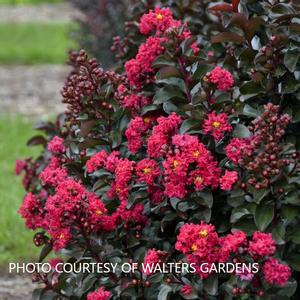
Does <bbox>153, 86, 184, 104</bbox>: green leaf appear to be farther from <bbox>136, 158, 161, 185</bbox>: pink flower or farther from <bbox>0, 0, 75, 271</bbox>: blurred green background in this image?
<bbox>0, 0, 75, 271</bbox>: blurred green background

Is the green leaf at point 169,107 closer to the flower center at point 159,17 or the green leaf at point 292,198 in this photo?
the flower center at point 159,17

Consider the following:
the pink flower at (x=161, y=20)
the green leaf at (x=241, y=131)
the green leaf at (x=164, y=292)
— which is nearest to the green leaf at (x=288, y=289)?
the green leaf at (x=164, y=292)

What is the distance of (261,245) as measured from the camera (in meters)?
2.46

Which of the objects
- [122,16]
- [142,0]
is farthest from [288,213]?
[122,16]

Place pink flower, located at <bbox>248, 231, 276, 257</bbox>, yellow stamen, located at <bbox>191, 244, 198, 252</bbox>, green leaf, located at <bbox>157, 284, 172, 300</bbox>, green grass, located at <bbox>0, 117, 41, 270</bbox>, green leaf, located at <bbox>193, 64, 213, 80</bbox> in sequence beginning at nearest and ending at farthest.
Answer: pink flower, located at <bbox>248, 231, 276, 257</bbox> → yellow stamen, located at <bbox>191, 244, 198, 252</bbox> → green leaf, located at <bbox>157, 284, 172, 300</bbox> → green leaf, located at <bbox>193, 64, 213, 80</bbox> → green grass, located at <bbox>0, 117, 41, 270</bbox>

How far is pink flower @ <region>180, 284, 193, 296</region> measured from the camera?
265 cm

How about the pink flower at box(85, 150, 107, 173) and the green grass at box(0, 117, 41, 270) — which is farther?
the green grass at box(0, 117, 41, 270)

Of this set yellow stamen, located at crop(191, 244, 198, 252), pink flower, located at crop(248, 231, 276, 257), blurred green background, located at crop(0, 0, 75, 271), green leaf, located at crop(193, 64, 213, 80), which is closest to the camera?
pink flower, located at crop(248, 231, 276, 257)

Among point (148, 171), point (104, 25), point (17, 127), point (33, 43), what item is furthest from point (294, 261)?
point (33, 43)

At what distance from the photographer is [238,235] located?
8.38ft

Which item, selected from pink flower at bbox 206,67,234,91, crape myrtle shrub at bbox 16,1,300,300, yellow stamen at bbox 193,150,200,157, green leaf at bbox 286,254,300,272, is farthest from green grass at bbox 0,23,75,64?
green leaf at bbox 286,254,300,272

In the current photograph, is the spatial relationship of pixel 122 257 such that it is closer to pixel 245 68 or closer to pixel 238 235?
pixel 238 235

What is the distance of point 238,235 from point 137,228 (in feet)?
1.64

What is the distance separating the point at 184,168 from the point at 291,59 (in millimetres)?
550
